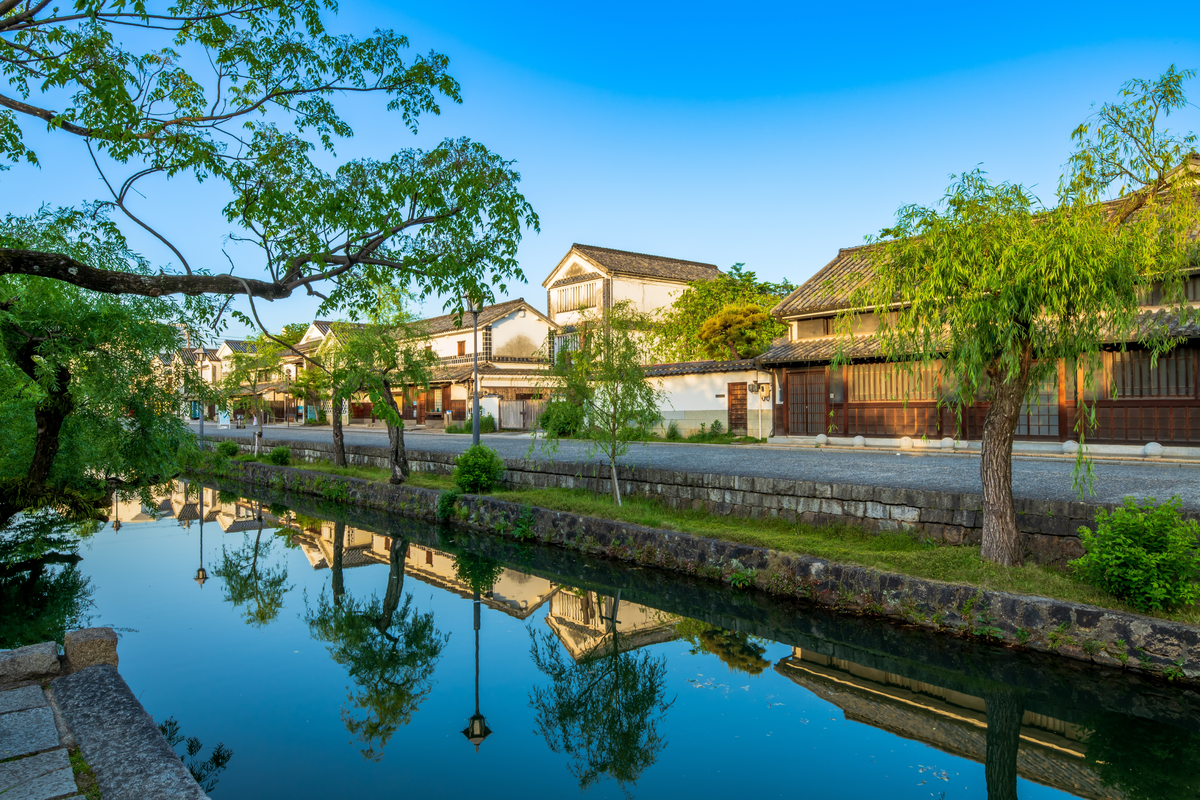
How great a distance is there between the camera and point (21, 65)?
19.7 ft

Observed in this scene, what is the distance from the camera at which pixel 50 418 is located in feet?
29.8

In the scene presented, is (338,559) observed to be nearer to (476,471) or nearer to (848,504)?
(476,471)

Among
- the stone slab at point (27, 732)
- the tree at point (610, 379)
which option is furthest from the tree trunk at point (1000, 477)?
the stone slab at point (27, 732)

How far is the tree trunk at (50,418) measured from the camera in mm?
8617

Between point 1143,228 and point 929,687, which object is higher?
point 1143,228

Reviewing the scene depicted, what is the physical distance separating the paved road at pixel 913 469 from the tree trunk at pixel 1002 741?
2.88 m

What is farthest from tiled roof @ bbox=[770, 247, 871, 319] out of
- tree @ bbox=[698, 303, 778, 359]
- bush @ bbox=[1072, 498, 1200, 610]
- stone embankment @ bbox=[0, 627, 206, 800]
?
stone embankment @ bbox=[0, 627, 206, 800]

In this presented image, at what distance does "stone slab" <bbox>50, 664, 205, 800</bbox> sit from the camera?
3715mm

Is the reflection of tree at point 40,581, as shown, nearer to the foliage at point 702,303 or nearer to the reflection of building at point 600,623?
the reflection of building at point 600,623

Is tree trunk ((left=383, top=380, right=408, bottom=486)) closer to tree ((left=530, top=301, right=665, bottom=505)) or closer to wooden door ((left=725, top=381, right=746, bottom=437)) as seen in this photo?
tree ((left=530, top=301, right=665, bottom=505))

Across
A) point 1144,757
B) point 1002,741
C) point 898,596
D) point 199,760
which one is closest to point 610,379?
point 898,596

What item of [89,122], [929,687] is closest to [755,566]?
[929,687]

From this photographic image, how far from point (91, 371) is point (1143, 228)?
11600mm

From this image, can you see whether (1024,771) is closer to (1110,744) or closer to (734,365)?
(1110,744)
